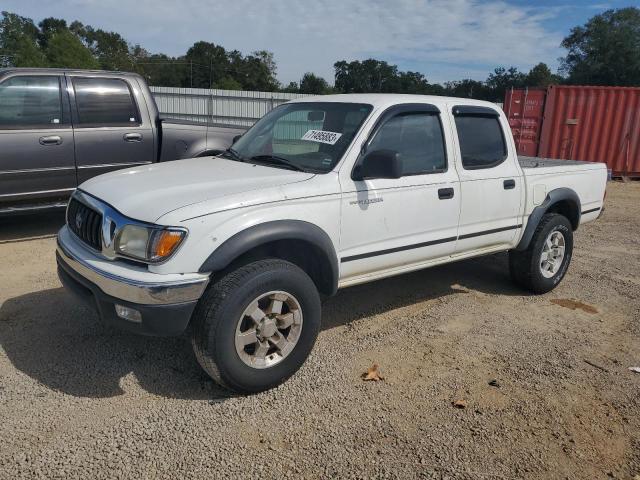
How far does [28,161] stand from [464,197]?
15.5ft

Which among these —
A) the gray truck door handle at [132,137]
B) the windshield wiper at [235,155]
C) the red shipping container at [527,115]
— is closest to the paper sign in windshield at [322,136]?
the windshield wiper at [235,155]

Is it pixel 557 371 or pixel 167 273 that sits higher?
pixel 167 273

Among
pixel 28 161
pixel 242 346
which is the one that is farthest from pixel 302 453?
pixel 28 161

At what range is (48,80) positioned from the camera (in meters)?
6.25

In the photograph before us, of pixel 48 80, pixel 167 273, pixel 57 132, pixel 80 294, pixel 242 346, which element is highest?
pixel 48 80

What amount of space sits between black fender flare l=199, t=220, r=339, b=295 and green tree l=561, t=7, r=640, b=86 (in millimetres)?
58458

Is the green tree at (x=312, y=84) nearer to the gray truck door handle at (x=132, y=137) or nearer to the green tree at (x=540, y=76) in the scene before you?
the green tree at (x=540, y=76)

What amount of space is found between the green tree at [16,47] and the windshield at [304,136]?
140 ft

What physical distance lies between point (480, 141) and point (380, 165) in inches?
60.6

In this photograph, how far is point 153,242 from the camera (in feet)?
9.66

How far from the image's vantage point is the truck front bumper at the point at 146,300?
2898 mm

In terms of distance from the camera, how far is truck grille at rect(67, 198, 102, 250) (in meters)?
3.30

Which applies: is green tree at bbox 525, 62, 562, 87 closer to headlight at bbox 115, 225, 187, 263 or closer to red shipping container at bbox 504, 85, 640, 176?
red shipping container at bbox 504, 85, 640, 176

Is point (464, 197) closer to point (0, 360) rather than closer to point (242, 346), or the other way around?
point (242, 346)
